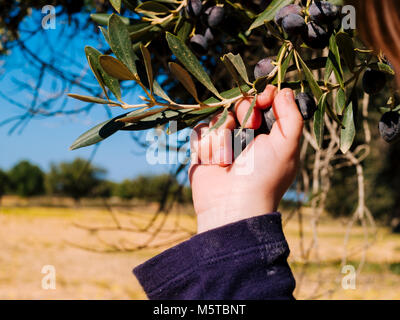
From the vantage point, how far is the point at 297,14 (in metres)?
0.44

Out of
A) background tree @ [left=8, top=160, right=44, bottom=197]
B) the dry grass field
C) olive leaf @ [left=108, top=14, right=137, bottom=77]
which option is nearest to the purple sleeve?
olive leaf @ [left=108, top=14, right=137, bottom=77]

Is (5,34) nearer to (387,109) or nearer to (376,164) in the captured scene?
(387,109)

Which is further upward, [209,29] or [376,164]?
[209,29]

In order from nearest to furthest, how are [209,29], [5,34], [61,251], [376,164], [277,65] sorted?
[277,65] → [209,29] → [5,34] → [376,164] → [61,251]

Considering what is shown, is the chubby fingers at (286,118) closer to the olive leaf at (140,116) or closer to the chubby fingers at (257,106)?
the chubby fingers at (257,106)

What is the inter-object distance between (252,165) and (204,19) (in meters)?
0.25

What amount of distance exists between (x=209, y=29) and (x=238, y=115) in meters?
0.20

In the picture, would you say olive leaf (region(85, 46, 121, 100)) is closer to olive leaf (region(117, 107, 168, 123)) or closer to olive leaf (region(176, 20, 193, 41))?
olive leaf (region(117, 107, 168, 123))

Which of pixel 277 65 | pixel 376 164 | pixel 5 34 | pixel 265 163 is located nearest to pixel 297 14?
pixel 277 65

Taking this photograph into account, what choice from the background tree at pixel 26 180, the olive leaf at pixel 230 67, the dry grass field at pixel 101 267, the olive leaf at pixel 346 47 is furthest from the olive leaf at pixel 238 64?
the background tree at pixel 26 180

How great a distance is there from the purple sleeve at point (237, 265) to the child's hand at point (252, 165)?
0.02 metres

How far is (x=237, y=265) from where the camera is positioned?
454 mm

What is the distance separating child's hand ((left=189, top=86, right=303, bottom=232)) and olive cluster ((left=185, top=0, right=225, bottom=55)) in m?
0.14
